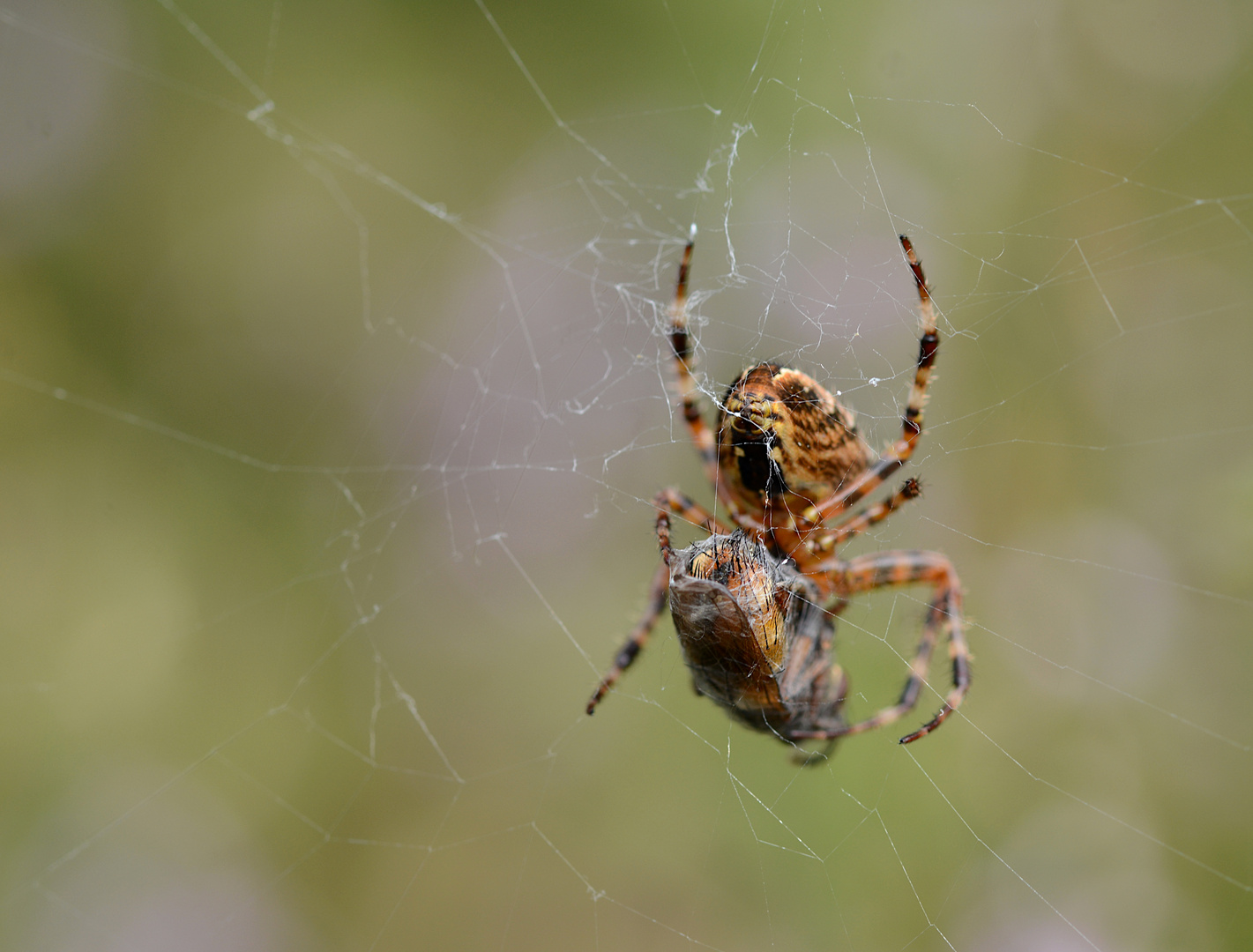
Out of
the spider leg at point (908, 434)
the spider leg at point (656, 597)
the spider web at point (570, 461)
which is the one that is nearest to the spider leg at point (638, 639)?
the spider leg at point (656, 597)

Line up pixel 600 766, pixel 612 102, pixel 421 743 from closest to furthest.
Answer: pixel 600 766
pixel 421 743
pixel 612 102

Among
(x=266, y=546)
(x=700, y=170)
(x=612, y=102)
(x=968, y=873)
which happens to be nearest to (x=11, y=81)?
(x=266, y=546)

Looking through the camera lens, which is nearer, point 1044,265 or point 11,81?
point 1044,265

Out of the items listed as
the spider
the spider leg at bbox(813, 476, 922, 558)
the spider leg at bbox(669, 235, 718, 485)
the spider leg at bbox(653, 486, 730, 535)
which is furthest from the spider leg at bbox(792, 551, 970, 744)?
the spider leg at bbox(669, 235, 718, 485)

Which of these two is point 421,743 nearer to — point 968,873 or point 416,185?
point 968,873

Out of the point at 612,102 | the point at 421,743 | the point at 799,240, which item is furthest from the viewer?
the point at 612,102

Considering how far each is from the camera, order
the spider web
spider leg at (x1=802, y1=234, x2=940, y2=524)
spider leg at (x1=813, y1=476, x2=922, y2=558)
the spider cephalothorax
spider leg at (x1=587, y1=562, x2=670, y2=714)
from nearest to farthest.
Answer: the spider cephalothorax → spider leg at (x1=802, y1=234, x2=940, y2=524) → spider leg at (x1=813, y1=476, x2=922, y2=558) → spider leg at (x1=587, y1=562, x2=670, y2=714) → the spider web

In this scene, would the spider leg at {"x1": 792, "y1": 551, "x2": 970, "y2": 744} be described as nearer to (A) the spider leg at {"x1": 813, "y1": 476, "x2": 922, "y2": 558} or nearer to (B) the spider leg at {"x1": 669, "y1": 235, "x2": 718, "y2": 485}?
(A) the spider leg at {"x1": 813, "y1": 476, "x2": 922, "y2": 558}

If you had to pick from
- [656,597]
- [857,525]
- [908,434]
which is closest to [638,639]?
[656,597]
